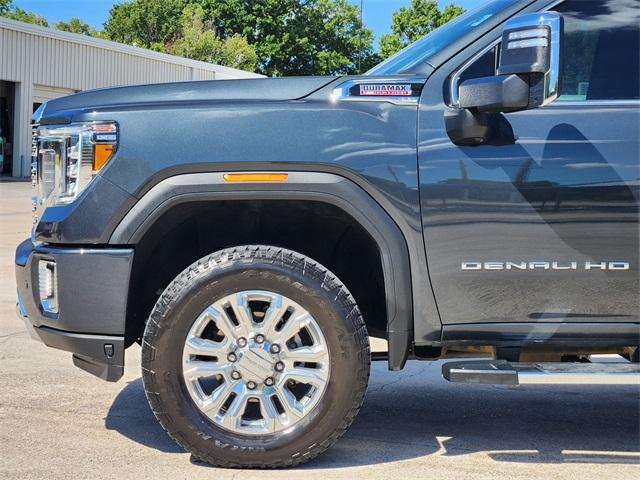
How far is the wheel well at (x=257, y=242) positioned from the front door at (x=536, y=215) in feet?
1.35

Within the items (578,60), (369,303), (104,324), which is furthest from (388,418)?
(578,60)

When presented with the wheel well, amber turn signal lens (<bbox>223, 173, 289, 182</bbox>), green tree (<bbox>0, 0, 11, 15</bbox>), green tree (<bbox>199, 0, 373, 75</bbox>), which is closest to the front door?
the wheel well

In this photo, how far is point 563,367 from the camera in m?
3.56

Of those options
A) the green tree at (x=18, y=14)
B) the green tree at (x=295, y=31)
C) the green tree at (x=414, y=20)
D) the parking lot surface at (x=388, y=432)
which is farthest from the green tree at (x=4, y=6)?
the parking lot surface at (x=388, y=432)

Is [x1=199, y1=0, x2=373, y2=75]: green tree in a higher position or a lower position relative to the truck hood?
higher

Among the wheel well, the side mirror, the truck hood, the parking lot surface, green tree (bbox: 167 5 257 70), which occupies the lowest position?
the parking lot surface

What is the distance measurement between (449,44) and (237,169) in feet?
3.40

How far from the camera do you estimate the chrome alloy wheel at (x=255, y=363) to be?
11.8 feet

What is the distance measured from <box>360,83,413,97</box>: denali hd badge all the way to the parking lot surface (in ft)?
5.01

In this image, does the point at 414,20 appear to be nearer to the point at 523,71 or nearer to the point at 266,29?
the point at 266,29

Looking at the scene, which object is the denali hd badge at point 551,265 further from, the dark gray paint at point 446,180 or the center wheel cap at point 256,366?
the center wheel cap at point 256,366

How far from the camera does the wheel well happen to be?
3.82m

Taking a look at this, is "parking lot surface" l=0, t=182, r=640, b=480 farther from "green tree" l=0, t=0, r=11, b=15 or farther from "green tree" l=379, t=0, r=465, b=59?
"green tree" l=0, t=0, r=11, b=15

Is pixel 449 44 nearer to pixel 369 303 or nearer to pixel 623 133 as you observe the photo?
pixel 623 133
